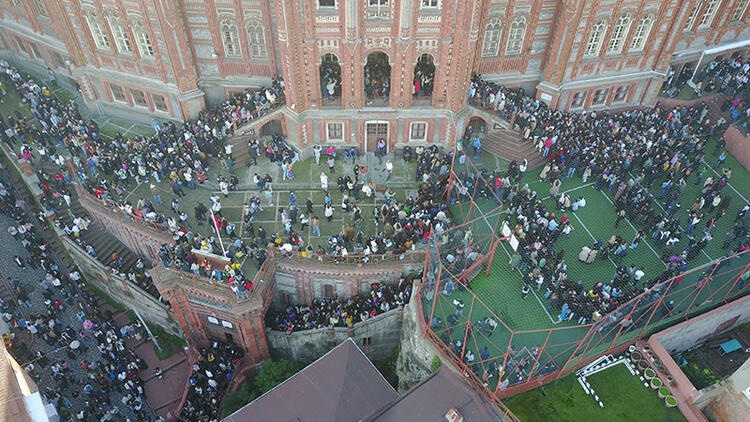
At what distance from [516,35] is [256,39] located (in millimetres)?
18813

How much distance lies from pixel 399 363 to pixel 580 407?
37.0 ft

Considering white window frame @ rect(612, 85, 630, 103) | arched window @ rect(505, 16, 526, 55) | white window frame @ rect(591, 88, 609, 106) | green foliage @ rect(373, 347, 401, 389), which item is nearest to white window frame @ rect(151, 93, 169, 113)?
green foliage @ rect(373, 347, 401, 389)

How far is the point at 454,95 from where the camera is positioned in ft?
128

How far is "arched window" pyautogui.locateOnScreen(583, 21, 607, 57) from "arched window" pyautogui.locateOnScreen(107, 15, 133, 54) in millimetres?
32597

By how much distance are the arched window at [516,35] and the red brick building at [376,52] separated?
0.27 ft

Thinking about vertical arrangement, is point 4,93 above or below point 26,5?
below

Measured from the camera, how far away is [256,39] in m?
41.2

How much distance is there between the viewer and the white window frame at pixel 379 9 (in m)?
34.9

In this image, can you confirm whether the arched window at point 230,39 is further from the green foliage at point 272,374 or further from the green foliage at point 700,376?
the green foliage at point 700,376

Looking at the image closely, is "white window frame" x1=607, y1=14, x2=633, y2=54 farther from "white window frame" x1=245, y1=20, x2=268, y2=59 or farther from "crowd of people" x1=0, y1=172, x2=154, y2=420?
"crowd of people" x1=0, y1=172, x2=154, y2=420

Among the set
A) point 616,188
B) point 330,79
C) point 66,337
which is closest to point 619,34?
point 616,188

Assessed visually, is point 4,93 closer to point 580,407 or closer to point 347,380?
point 347,380

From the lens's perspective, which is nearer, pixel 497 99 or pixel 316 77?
pixel 316 77

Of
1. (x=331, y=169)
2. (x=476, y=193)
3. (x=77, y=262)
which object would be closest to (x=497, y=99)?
(x=476, y=193)
